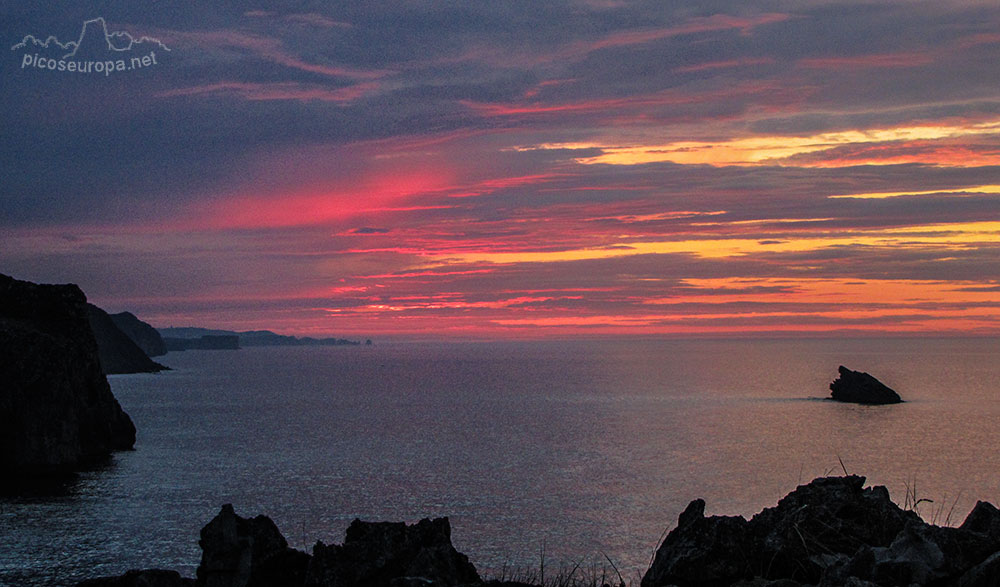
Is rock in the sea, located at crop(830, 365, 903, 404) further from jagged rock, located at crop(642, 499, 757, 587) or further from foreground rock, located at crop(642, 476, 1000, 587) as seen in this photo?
jagged rock, located at crop(642, 499, 757, 587)

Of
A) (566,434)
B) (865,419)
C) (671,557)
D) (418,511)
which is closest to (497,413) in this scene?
(566,434)

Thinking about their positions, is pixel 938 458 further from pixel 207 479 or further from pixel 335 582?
pixel 335 582

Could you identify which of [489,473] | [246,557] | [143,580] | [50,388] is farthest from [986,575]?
[50,388]

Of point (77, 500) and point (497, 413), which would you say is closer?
point (77, 500)

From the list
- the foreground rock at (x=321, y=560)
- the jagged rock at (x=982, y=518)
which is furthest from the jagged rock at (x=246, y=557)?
the jagged rock at (x=982, y=518)

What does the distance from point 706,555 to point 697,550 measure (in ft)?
0.59

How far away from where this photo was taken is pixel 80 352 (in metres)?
93.8

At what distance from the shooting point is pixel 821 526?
15445 mm

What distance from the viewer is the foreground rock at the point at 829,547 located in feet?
40.6

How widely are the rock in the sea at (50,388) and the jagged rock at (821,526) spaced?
8099 cm

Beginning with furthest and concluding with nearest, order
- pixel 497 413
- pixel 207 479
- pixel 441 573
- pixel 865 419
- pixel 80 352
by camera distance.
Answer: pixel 497 413
pixel 865 419
pixel 80 352
pixel 207 479
pixel 441 573

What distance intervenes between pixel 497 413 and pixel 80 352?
3081 inches

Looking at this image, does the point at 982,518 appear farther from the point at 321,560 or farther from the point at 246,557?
the point at 246,557

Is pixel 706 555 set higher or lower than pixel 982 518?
lower
